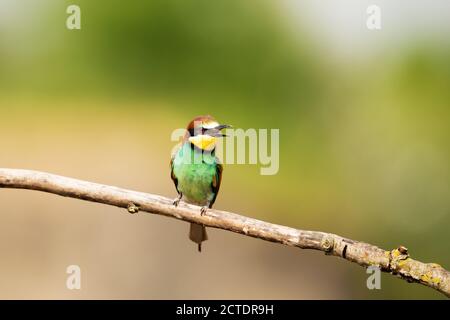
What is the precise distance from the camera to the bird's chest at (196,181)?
389 cm

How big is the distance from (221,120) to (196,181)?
14.1 ft

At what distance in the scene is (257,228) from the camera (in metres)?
2.79

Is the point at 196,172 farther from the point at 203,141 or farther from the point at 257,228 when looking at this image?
the point at 257,228

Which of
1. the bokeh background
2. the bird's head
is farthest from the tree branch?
the bokeh background

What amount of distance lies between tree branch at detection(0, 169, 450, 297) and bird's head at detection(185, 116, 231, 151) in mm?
783

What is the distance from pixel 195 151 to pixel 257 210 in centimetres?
363

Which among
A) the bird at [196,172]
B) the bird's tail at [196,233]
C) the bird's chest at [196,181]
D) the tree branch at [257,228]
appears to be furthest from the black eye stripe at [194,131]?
the tree branch at [257,228]

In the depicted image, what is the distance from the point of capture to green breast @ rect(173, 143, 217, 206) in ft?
12.8

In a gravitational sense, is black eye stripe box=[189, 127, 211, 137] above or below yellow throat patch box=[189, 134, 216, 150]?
above

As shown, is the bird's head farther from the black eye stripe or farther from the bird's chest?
the bird's chest

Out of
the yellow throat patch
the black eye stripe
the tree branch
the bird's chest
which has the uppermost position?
the black eye stripe

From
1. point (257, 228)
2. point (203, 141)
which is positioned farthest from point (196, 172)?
point (257, 228)

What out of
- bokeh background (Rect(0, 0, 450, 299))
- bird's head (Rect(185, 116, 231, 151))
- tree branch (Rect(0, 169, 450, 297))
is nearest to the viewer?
tree branch (Rect(0, 169, 450, 297))

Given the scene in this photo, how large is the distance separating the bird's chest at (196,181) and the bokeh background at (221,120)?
2.26 meters
